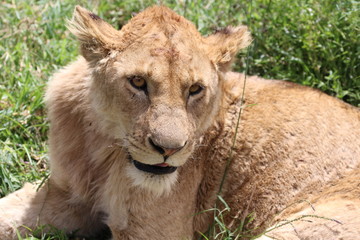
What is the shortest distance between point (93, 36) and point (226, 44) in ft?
2.72

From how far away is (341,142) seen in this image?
4.12 m

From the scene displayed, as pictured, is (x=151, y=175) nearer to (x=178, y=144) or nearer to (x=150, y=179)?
(x=150, y=179)

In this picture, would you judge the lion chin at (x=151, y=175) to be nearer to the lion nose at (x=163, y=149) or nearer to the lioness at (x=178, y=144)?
the lioness at (x=178, y=144)

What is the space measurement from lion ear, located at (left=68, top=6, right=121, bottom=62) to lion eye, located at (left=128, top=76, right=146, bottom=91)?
23 cm

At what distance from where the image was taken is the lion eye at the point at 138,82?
131 inches

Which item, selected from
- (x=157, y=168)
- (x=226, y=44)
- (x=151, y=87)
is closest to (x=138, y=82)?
(x=151, y=87)

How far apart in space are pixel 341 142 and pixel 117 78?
1626 mm

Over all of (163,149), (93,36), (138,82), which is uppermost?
(93,36)

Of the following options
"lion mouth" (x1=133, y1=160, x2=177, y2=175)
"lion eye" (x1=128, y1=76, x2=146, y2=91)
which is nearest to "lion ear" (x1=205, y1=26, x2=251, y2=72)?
"lion eye" (x1=128, y1=76, x2=146, y2=91)

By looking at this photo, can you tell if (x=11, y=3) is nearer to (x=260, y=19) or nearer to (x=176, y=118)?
(x=260, y=19)

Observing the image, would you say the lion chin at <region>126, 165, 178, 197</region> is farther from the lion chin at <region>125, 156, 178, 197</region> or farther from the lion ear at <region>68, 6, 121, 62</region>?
the lion ear at <region>68, 6, 121, 62</region>

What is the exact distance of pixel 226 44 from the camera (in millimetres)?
3818

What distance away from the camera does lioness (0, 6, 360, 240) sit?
3355 mm

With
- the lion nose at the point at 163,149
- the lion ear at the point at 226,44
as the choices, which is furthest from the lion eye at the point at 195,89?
the lion nose at the point at 163,149
